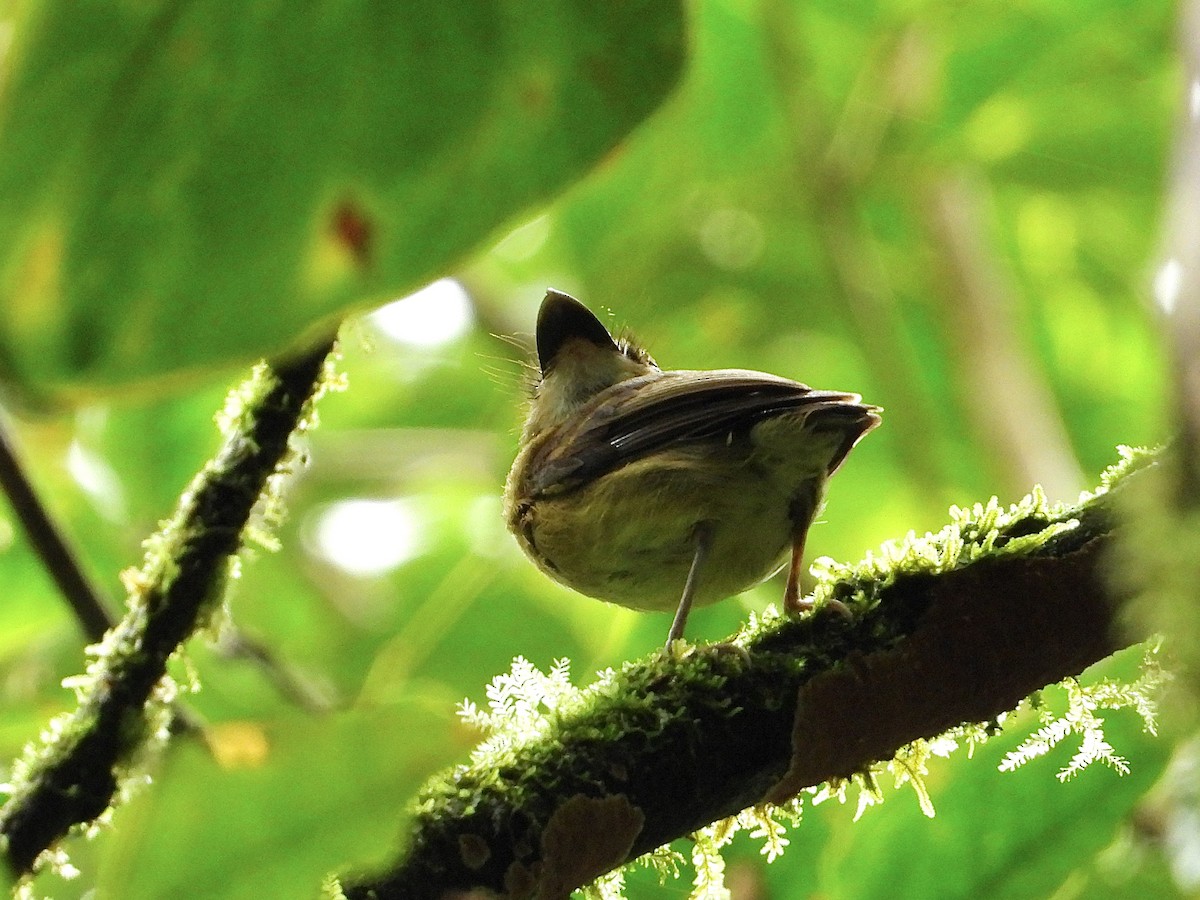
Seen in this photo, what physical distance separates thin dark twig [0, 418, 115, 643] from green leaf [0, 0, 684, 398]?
1.01 m

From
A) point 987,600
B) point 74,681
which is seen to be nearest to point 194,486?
point 74,681

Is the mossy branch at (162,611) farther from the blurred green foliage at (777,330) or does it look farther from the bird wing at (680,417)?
the bird wing at (680,417)

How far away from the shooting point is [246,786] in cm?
97

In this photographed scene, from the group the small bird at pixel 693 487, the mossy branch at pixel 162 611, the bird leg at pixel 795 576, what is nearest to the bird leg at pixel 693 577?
the small bird at pixel 693 487

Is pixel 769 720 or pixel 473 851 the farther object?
pixel 769 720

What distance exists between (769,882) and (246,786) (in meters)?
1.15

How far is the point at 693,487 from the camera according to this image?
269 cm

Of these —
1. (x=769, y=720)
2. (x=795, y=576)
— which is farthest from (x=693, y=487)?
(x=769, y=720)

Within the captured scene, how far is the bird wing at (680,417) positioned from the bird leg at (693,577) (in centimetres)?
18

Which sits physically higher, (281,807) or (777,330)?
(777,330)

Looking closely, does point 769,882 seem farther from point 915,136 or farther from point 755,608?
point 915,136

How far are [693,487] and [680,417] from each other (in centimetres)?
15

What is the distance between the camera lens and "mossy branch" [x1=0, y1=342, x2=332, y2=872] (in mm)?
1882

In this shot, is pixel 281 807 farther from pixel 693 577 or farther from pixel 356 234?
pixel 693 577
